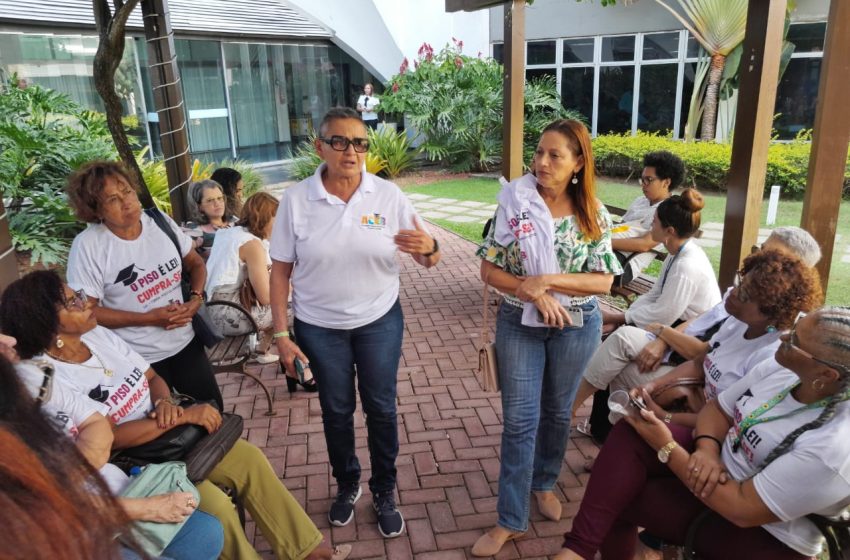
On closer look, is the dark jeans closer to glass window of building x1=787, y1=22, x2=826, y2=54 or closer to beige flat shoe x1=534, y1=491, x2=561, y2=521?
beige flat shoe x1=534, y1=491, x2=561, y2=521

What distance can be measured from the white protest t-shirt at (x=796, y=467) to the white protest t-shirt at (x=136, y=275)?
2382mm

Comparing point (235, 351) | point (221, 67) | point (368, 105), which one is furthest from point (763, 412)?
point (221, 67)

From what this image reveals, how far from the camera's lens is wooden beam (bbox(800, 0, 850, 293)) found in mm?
2873

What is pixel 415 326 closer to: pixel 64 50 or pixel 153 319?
pixel 153 319

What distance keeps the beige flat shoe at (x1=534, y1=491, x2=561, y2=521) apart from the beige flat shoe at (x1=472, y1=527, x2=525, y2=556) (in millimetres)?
237

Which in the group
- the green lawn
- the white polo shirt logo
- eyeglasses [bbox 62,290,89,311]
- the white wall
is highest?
the white wall

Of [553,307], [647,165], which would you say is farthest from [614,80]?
[553,307]

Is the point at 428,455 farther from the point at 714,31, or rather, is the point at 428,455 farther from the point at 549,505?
the point at 714,31

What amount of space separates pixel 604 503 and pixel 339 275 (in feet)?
4.28

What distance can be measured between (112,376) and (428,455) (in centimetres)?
171

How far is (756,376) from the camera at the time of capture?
2.12 meters

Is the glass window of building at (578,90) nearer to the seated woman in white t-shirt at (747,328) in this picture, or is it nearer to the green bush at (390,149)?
the green bush at (390,149)

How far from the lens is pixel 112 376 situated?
2318 millimetres

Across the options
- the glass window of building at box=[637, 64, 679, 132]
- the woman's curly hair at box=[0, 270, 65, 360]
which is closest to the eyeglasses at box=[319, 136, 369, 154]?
the woman's curly hair at box=[0, 270, 65, 360]
